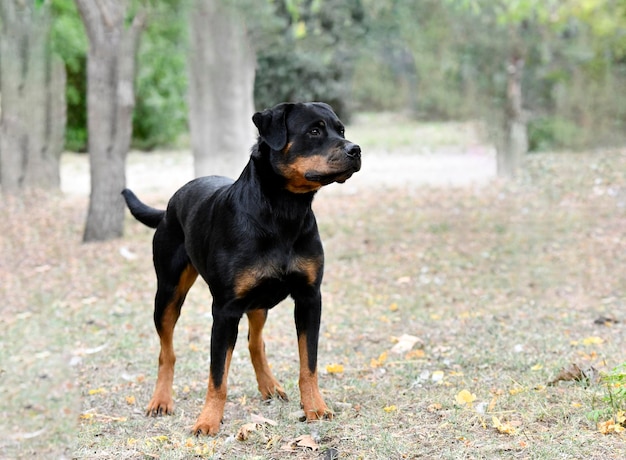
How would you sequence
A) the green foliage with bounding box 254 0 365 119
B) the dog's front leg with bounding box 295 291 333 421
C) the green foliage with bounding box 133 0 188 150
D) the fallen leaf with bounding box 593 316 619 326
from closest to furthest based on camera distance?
1. the dog's front leg with bounding box 295 291 333 421
2. the fallen leaf with bounding box 593 316 619 326
3. the green foliage with bounding box 133 0 188 150
4. the green foliage with bounding box 254 0 365 119

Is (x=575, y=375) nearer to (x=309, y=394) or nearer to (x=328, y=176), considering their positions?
(x=309, y=394)

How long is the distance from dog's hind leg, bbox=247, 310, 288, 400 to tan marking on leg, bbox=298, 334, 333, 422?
0.53m

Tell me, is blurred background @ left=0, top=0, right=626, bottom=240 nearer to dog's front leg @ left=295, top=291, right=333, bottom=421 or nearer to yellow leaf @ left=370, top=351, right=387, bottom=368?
yellow leaf @ left=370, top=351, right=387, bottom=368

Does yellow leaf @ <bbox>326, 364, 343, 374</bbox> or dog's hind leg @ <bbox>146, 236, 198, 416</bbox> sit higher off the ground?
dog's hind leg @ <bbox>146, 236, 198, 416</bbox>

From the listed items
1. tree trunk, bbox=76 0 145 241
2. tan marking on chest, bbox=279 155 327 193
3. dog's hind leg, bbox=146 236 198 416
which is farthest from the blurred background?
tan marking on chest, bbox=279 155 327 193

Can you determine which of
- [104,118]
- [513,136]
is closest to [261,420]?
[104,118]

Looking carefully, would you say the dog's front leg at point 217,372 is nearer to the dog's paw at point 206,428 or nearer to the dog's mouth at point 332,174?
the dog's paw at point 206,428

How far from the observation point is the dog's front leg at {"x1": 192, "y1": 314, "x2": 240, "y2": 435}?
4.61 meters

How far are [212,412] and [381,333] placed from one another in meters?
3.00

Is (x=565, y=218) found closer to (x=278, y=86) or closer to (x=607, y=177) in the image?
(x=607, y=177)

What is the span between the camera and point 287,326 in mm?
7852

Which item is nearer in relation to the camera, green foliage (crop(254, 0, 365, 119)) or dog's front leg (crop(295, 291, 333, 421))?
dog's front leg (crop(295, 291, 333, 421))

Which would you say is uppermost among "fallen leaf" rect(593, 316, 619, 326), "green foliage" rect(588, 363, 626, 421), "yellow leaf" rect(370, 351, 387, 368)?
"green foliage" rect(588, 363, 626, 421)

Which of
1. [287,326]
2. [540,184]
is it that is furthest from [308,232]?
[540,184]
